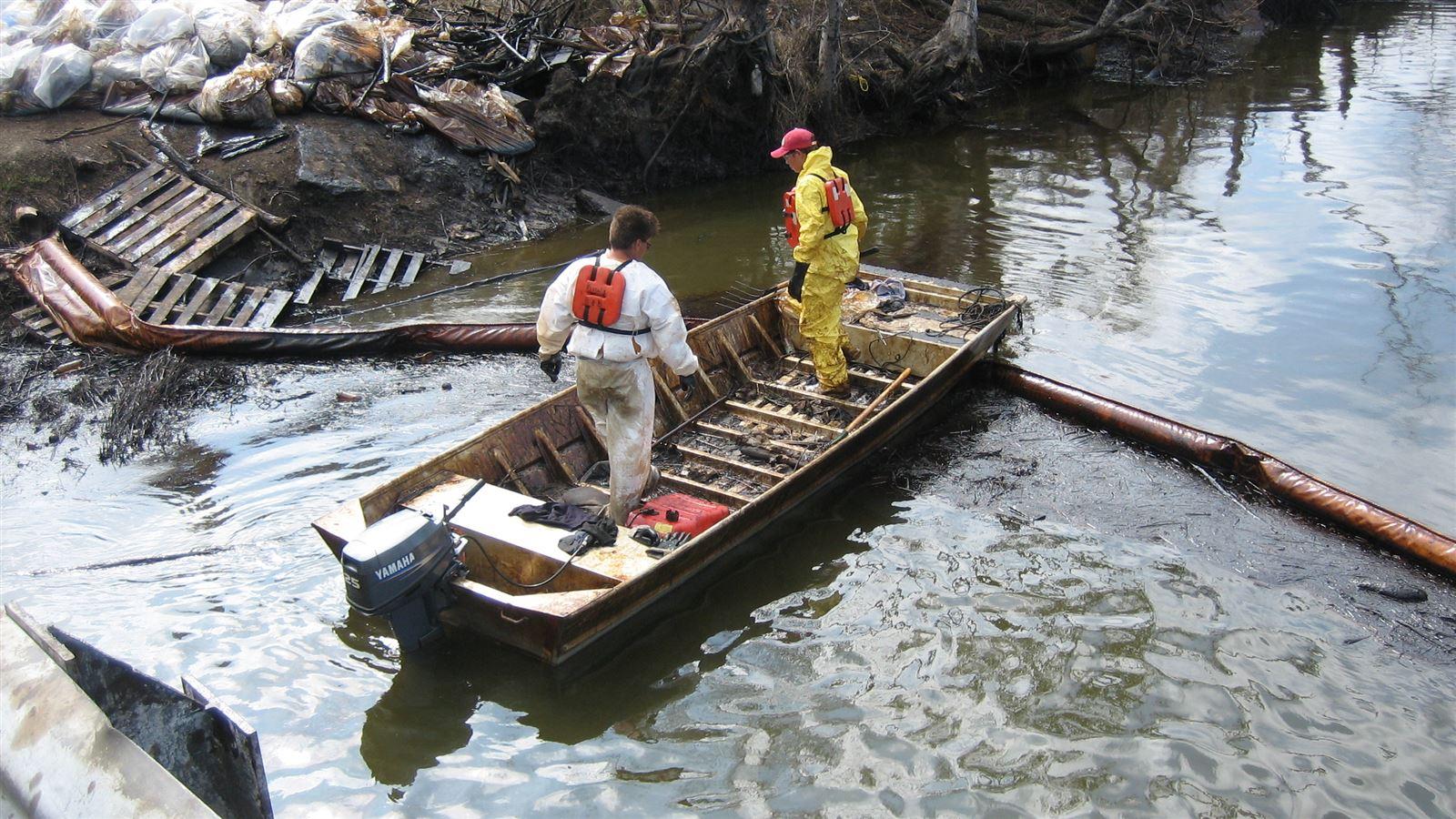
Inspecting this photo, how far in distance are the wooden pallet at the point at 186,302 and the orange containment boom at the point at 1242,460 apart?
7491 mm

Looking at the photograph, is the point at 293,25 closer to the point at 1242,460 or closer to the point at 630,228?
the point at 630,228

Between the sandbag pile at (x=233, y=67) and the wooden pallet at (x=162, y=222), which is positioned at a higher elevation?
the sandbag pile at (x=233, y=67)

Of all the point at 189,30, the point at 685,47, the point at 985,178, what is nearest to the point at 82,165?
the point at 189,30

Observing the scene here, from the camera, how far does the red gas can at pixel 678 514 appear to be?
248 inches

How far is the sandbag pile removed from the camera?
12.2m

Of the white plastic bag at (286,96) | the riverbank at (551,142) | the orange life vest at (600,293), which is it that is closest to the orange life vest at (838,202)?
the orange life vest at (600,293)

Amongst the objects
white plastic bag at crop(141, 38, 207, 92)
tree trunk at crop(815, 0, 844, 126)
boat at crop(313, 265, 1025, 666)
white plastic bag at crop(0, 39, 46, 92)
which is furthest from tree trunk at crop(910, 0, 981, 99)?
white plastic bag at crop(0, 39, 46, 92)

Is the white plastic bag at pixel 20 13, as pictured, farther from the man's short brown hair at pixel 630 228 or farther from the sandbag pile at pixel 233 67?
the man's short brown hair at pixel 630 228

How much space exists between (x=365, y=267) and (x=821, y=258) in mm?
6172

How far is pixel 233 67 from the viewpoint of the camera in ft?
42.7

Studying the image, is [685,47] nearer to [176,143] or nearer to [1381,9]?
[176,143]

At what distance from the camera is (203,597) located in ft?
20.2

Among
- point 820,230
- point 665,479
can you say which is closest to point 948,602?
point 665,479

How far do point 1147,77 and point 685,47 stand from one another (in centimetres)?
1287
